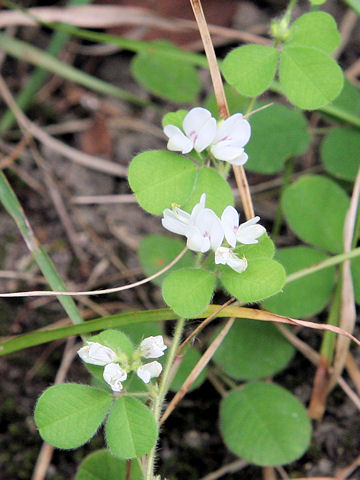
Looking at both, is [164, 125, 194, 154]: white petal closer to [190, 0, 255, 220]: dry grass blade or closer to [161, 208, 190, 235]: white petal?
[161, 208, 190, 235]: white petal

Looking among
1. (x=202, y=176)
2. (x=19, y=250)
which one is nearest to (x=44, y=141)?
(x=19, y=250)

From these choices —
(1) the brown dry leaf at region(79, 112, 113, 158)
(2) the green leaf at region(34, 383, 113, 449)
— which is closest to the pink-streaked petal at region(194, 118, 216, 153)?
(2) the green leaf at region(34, 383, 113, 449)

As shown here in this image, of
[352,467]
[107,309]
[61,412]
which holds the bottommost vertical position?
[352,467]

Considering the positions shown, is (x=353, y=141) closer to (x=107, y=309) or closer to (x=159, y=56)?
(x=159, y=56)

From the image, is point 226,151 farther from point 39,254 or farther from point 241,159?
point 39,254

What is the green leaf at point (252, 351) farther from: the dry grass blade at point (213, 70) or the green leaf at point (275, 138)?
the green leaf at point (275, 138)

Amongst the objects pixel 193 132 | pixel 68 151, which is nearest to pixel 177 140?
pixel 193 132

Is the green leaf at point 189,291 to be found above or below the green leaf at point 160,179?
below

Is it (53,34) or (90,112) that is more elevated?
(53,34)

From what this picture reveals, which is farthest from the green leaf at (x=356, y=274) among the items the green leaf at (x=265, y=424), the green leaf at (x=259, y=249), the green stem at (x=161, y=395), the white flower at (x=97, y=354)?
the white flower at (x=97, y=354)
